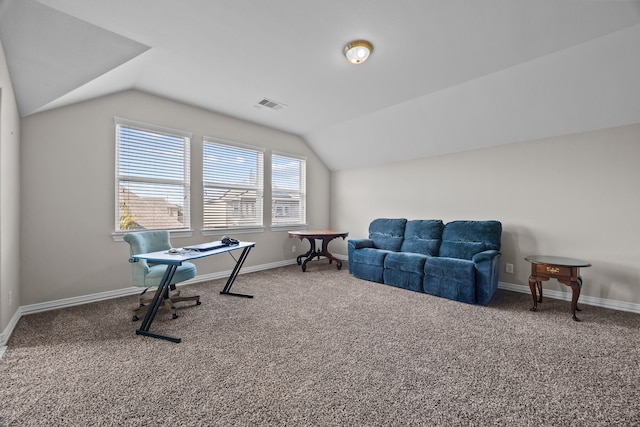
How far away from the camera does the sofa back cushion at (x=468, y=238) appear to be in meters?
3.64

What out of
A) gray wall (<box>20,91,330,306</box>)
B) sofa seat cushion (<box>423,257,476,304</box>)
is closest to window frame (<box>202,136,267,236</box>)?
gray wall (<box>20,91,330,306</box>)

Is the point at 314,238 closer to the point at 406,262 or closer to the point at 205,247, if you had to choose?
the point at 406,262

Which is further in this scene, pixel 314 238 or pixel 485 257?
pixel 314 238

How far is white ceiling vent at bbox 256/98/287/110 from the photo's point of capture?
3836 millimetres

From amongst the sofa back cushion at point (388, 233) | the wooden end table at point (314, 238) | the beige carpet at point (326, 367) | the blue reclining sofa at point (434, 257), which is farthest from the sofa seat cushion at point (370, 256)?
the beige carpet at point (326, 367)

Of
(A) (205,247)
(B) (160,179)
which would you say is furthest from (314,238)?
(B) (160,179)

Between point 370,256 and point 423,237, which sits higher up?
point 423,237

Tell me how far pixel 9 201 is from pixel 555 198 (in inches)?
234

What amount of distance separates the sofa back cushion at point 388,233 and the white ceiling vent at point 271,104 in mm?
2610

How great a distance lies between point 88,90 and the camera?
2873 millimetres

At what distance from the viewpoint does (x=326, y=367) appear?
1893mm

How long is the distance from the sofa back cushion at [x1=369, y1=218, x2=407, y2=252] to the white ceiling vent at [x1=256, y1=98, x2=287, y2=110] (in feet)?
8.56

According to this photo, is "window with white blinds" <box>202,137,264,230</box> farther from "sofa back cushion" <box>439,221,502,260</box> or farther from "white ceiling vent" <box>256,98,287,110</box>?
"sofa back cushion" <box>439,221,502,260</box>

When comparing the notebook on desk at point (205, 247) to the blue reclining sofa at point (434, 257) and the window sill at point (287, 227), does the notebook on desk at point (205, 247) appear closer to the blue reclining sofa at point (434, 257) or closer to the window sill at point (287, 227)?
the window sill at point (287, 227)
